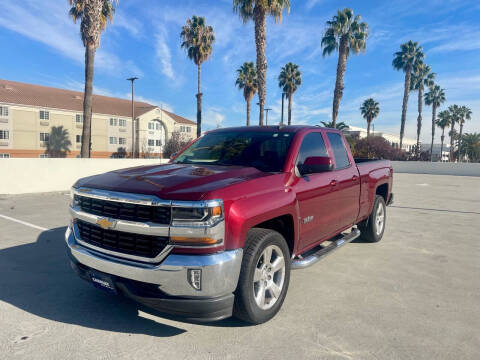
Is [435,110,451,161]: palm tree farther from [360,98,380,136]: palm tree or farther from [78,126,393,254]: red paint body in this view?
[78,126,393,254]: red paint body

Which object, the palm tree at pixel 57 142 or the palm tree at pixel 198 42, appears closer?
the palm tree at pixel 198 42

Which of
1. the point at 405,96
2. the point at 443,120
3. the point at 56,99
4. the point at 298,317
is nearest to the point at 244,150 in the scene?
the point at 298,317

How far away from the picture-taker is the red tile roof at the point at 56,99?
145 ft

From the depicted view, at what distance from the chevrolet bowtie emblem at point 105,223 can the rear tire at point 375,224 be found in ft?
14.5

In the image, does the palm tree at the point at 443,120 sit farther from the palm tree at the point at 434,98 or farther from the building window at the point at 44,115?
the building window at the point at 44,115

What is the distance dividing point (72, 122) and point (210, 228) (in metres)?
51.4

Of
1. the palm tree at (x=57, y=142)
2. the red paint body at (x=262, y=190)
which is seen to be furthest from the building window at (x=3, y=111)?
the red paint body at (x=262, y=190)

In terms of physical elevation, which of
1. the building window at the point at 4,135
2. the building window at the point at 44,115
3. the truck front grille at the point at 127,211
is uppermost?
the building window at the point at 44,115

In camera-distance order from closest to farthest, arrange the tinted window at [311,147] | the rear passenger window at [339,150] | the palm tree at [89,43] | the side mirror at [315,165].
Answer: the side mirror at [315,165], the tinted window at [311,147], the rear passenger window at [339,150], the palm tree at [89,43]

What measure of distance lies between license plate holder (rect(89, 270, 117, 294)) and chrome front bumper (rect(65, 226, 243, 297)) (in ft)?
0.53

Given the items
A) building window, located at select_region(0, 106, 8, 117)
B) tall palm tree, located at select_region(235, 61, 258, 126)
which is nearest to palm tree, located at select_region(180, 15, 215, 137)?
tall palm tree, located at select_region(235, 61, 258, 126)

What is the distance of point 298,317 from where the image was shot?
338cm

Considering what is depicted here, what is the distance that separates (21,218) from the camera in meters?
8.04

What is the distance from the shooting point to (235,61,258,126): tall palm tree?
41.0m
